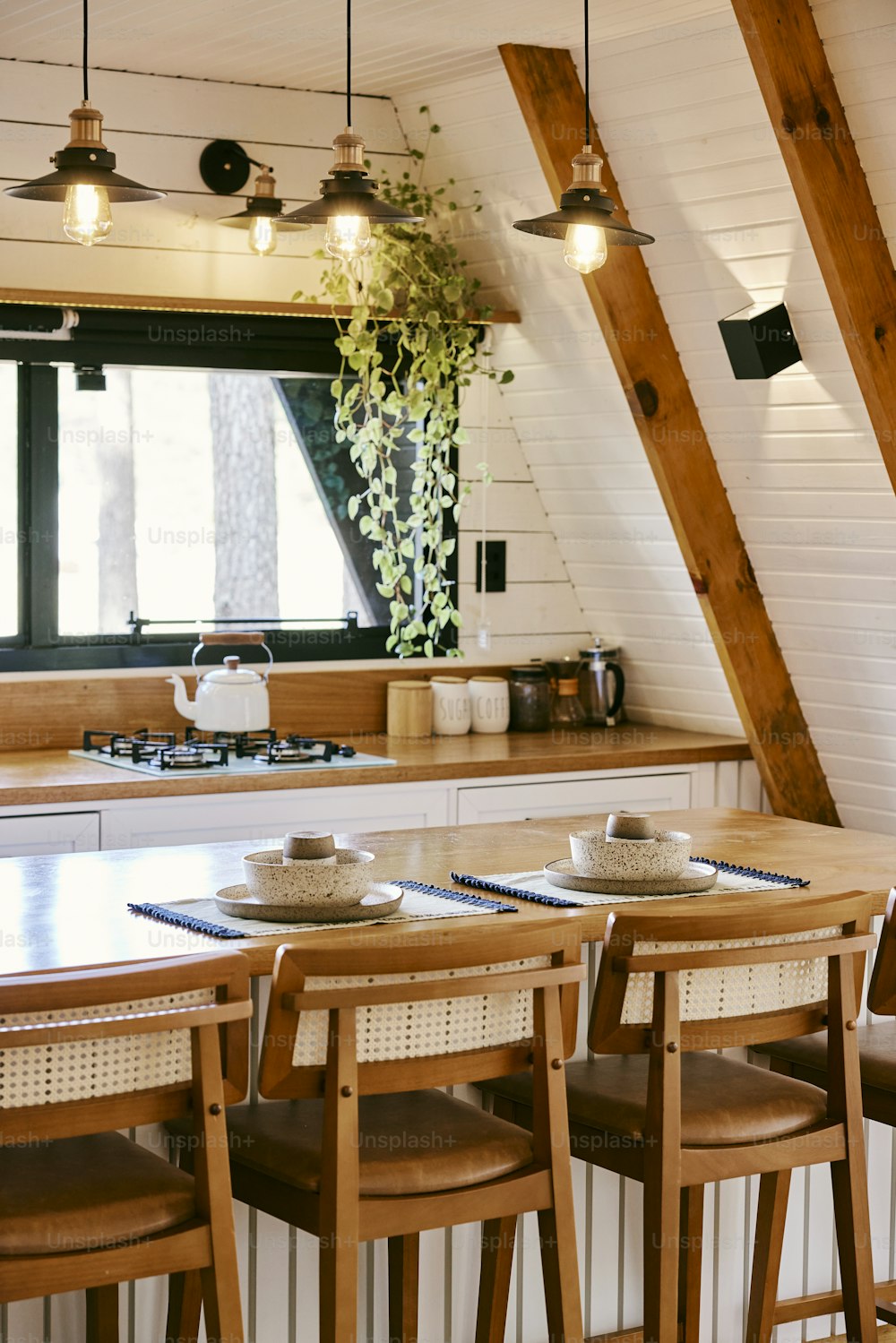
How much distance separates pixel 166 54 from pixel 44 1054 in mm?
3177

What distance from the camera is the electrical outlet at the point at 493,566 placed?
5.25 meters

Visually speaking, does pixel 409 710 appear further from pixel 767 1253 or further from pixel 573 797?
pixel 767 1253

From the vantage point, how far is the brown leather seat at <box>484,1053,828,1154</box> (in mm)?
2432

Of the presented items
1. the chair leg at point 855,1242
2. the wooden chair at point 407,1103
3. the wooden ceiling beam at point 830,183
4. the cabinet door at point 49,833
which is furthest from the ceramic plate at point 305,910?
the wooden ceiling beam at point 830,183

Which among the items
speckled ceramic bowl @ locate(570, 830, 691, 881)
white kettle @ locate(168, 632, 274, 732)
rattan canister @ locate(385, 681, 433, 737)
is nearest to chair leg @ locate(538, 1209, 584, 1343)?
speckled ceramic bowl @ locate(570, 830, 691, 881)

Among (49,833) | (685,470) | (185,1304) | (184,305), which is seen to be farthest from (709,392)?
(185,1304)

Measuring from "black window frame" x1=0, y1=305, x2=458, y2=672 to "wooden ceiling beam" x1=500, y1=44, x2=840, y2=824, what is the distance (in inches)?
34.1

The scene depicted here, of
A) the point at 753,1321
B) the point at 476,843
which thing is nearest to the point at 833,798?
the point at 476,843

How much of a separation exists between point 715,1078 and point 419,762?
200 cm

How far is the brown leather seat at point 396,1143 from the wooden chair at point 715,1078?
190 mm

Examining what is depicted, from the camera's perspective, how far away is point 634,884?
9.30 ft

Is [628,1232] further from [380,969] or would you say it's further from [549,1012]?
[380,969]

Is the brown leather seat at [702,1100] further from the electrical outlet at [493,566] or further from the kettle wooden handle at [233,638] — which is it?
the electrical outlet at [493,566]

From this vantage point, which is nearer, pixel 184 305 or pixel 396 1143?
pixel 396 1143
